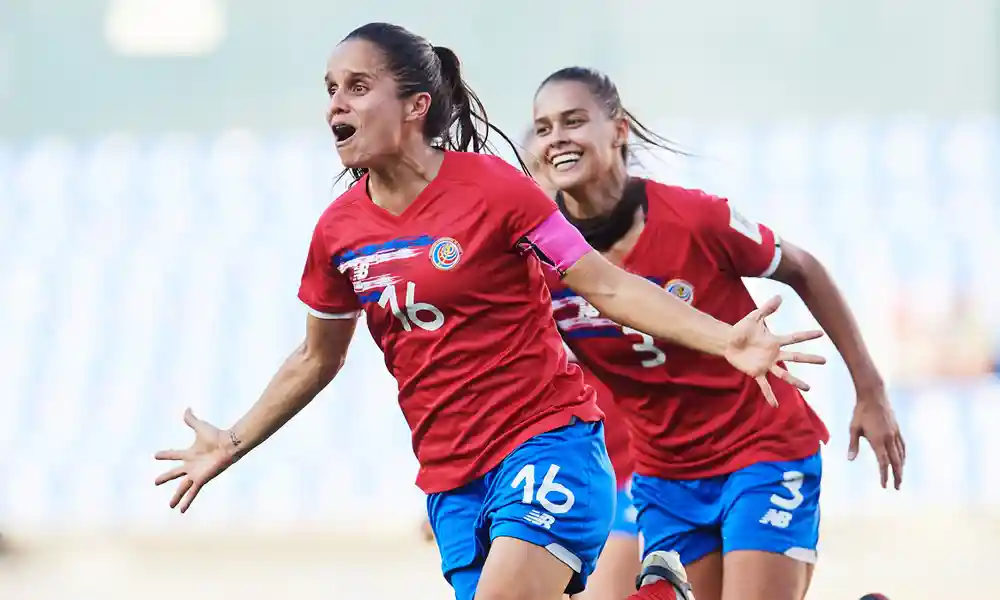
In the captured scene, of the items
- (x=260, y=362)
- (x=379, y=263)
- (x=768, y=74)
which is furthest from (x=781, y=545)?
(x=768, y=74)

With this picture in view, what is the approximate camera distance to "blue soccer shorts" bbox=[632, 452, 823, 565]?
3.83m

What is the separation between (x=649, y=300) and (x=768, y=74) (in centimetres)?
902

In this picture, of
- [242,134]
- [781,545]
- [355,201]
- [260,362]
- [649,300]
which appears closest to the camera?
[649,300]

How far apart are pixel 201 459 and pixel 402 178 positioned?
0.93m

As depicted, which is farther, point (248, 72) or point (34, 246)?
point (248, 72)

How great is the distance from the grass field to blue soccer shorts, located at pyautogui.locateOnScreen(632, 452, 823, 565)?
3.23 meters

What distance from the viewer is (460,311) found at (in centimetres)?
334

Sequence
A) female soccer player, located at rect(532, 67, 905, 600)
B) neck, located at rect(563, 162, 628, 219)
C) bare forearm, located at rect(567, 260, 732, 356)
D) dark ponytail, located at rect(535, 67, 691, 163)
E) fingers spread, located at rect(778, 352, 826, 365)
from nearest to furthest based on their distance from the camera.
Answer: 1. fingers spread, located at rect(778, 352, 826, 365)
2. bare forearm, located at rect(567, 260, 732, 356)
3. female soccer player, located at rect(532, 67, 905, 600)
4. neck, located at rect(563, 162, 628, 219)
5. dark ponytail, located at rect(535, 67, 691, 163)

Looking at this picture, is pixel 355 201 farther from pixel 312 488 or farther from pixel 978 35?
pixel 978 35

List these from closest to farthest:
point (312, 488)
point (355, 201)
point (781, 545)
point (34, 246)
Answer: point (355, 201), point (781, 545), point (312, 488), point (34, 246)

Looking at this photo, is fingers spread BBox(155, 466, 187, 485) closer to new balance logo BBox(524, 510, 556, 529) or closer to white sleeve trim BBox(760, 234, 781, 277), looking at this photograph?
new balance logo BBox(524, 510, 556, 529)

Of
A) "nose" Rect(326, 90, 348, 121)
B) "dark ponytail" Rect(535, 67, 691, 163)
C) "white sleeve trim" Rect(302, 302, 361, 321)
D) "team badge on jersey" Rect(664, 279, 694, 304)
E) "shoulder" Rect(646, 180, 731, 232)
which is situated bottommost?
"white sleeve trim" Rect(302, 302, 361, 321)

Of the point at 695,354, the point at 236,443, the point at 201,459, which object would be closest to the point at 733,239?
the point at 695,354

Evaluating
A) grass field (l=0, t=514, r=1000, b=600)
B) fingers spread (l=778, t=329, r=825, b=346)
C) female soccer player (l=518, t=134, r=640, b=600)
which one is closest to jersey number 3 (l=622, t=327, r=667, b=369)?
female soccer player (l=518, t=134, r=640, b=600)
